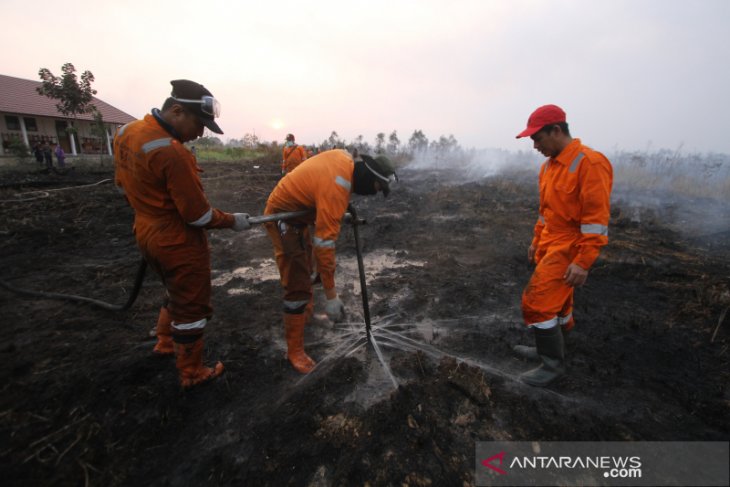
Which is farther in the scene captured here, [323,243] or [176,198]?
[323,243]

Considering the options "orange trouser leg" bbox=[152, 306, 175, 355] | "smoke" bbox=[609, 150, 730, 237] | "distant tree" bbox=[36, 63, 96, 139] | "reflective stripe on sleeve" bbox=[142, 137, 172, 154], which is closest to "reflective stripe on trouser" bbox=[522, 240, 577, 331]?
"reflective stripe on sleeve" bbox=[142, 137, 172, 154]

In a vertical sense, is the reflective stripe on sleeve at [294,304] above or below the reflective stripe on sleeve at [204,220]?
below

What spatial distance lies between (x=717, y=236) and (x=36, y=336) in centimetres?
1258

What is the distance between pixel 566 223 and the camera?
8.32 ft

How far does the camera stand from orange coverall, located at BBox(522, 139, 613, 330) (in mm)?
2312

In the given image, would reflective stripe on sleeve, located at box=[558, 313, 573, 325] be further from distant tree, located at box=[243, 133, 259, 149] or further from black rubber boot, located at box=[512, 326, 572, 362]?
distant tree, located at box=[243, 133, 259, 149]

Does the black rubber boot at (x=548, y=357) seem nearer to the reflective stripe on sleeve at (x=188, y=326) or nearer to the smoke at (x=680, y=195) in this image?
the reflective stripe on sleeve at (x=188, y=326)

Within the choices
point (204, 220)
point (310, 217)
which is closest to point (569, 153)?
point (310, 217)

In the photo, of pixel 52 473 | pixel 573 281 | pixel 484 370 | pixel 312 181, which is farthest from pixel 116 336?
pixel 573 281

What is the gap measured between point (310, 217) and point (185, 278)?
3.70 ft

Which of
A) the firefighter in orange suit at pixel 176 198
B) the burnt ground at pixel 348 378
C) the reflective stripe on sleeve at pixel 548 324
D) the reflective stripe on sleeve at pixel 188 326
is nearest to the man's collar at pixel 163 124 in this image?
the firefighter in orange suit at pixel 176 198

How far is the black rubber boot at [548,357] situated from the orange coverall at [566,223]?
97 millimetres

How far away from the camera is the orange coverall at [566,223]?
91.0 inches

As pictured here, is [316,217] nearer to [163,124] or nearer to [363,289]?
[363,289]
